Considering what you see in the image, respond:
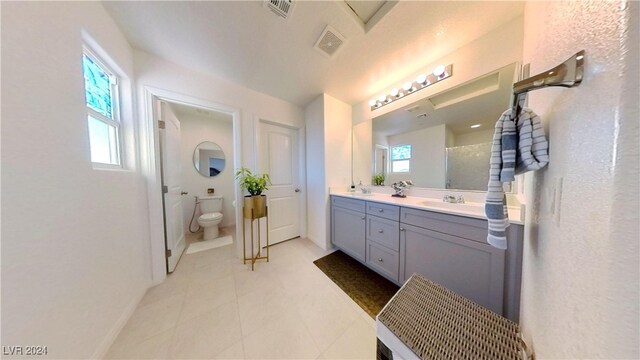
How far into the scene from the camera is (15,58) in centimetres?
71

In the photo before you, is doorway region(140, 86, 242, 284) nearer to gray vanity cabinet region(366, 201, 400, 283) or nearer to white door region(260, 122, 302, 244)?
white door region(260, 122, 302, 244)

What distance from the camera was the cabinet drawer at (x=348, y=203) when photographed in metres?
1.93

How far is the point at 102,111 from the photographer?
130 cm

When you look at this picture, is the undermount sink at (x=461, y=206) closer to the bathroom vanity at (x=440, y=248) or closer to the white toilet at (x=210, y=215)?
the bathroom vanity at (x=440, y=248)

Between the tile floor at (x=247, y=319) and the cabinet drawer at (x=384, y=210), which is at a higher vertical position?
the cabinet drawer at (x=384, y=210)

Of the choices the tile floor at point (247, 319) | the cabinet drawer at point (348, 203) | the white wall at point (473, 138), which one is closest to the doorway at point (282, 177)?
the cabinet drawer at point (348, 203)

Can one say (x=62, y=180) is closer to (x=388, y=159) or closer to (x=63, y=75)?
(x=63, y=75)

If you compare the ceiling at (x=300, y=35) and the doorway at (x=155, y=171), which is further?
the doorway at (x=155, y=171)

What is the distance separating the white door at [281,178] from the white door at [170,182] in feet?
3.18

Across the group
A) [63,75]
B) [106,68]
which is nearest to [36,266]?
[63,75]

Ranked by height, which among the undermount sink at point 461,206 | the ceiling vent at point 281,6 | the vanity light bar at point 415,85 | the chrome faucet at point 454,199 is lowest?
A: the undermount sink at point 461,206

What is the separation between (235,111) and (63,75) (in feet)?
4.01

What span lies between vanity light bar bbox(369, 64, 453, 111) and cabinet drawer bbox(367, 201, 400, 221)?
1.24 metres

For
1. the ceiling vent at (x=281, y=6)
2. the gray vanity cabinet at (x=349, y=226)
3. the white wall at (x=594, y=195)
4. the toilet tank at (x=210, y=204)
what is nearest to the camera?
the white wall at (x=594, y=195)
